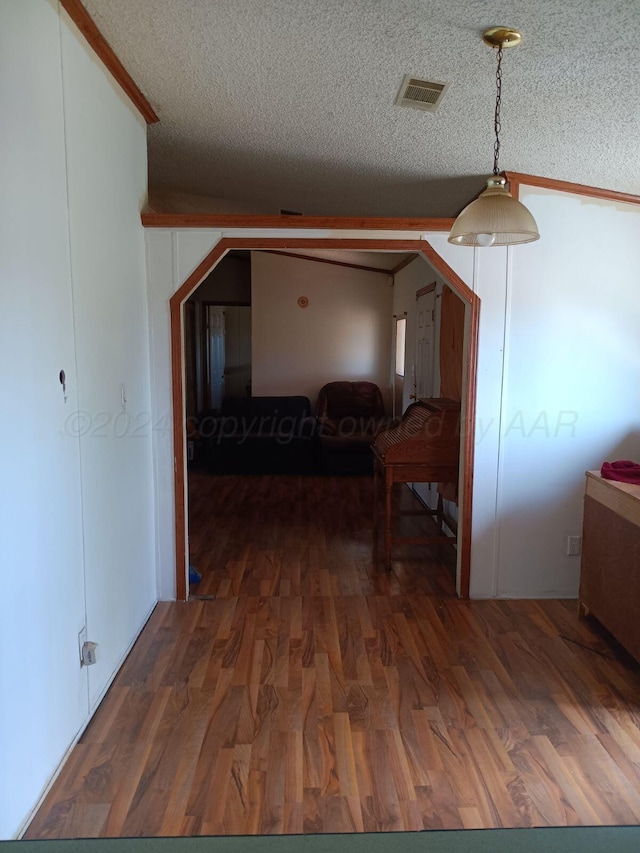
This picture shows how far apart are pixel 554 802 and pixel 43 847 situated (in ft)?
5.52

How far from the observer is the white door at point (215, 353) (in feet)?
28.7

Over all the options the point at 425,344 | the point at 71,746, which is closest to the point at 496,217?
the point at 71,746

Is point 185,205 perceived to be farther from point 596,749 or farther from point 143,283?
point 596,749

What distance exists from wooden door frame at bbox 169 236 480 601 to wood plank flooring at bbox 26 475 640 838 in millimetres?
487

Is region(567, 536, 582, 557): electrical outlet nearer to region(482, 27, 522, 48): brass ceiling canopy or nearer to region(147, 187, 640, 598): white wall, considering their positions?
region(147, 187, 640, 598): white wall

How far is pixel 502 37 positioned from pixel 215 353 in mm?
7232

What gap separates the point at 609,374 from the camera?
3455 mm

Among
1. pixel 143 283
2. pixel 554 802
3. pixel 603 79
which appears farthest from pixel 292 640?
pixel 603 79

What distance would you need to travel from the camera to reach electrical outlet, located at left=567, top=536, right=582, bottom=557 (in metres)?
3.56

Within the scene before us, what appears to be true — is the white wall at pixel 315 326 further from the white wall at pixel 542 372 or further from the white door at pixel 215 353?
the white wall at pixel 542 372

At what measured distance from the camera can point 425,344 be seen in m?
5.68

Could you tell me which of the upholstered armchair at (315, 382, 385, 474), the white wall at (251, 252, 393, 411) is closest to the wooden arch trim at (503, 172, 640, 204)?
the upholstered armchair at (315, 382, 385, 474)

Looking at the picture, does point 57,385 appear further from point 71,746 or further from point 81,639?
point 71,746

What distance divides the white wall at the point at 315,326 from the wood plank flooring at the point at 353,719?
446 cm
